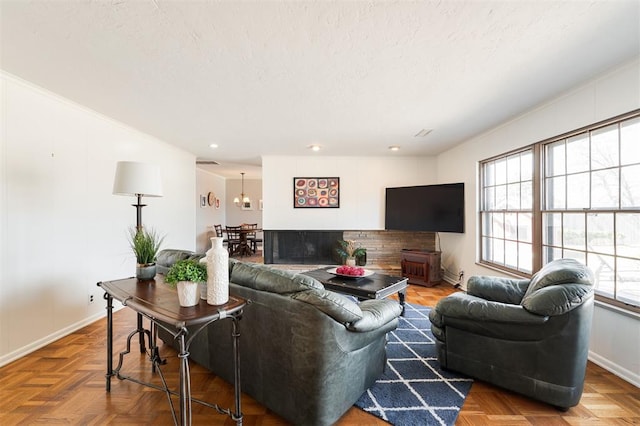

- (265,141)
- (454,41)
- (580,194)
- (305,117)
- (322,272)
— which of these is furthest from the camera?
(265,141)

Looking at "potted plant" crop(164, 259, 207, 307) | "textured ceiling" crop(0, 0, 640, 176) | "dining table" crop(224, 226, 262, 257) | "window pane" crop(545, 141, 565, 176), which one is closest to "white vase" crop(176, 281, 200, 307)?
"potted plant" crop(164, 259, 207, 307)

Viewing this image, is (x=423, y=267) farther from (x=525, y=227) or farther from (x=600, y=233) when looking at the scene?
(x=600, y=233)

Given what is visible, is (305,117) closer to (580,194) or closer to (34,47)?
(34,47)

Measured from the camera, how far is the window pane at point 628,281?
2.10 m

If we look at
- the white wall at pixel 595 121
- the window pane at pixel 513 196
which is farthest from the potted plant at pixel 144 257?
the window pane at pixel 513 196

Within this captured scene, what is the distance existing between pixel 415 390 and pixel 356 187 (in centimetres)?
403

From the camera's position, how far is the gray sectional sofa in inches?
57.0

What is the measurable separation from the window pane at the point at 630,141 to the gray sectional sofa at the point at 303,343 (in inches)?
93.5

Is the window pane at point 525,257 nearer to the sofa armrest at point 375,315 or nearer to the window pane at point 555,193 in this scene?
the window pane at point 555,193

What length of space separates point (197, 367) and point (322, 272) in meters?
1.79

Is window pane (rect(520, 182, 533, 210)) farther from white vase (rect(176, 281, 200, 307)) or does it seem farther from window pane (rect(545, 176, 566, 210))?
white vase (rect(176, 281, 200, 307))

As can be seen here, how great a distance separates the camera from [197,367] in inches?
86.9

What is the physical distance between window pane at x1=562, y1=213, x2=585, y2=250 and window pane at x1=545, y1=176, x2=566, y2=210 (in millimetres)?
166

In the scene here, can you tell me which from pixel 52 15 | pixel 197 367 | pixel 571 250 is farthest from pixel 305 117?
pixel 571 250
